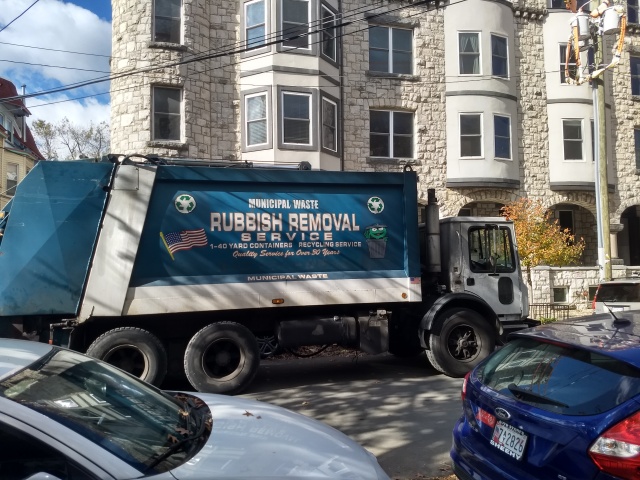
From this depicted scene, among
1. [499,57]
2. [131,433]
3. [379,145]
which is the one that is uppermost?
[499,57]

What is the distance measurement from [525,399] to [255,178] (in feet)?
17.5

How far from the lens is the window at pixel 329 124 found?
16.8m

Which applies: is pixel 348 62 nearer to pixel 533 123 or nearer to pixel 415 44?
pixel 415 44

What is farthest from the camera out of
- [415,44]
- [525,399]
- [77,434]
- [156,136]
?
[415,44]

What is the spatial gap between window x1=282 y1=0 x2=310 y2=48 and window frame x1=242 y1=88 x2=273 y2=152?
1.64 meters

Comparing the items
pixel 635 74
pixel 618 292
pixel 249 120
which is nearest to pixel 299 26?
pixel 249 120

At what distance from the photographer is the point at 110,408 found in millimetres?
2805

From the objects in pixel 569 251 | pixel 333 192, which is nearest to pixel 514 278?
pixel 333 192

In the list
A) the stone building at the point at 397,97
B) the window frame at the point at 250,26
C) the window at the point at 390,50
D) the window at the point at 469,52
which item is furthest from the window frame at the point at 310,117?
the window at the point at 469,52

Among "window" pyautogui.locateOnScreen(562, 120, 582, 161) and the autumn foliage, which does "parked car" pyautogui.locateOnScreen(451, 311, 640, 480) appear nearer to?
the autumn foliage

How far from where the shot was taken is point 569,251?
55.8ft

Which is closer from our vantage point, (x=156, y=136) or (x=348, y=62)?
(x=156, y=136)

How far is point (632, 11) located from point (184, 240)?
22.1 m

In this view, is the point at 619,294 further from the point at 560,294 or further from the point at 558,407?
the point at 558,407
